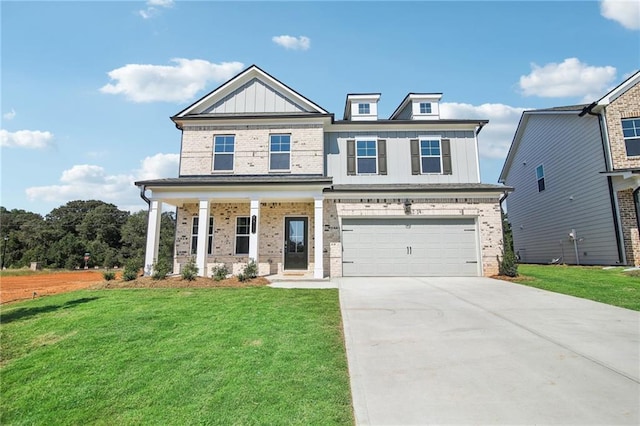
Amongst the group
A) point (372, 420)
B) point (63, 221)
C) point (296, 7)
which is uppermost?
point (296, 7)

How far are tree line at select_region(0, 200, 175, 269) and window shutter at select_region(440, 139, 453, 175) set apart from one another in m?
15.3

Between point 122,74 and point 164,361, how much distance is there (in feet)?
38.0

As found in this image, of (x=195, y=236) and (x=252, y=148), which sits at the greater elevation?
(x=252, y=148)

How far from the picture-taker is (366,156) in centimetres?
1362

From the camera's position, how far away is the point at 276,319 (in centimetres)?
570

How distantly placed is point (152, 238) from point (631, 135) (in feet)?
65.6

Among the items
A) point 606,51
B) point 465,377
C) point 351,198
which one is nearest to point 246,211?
point 351,198

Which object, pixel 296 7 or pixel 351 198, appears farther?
pixel 351 198

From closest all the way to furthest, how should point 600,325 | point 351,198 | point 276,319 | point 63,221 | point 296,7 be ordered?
point 600,325
point 276,319
point 296,7
point 351,198
point 63,221

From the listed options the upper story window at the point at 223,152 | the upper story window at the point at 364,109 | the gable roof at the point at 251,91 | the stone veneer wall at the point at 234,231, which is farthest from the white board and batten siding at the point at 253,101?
the stone veneer wall at the point at 234,231

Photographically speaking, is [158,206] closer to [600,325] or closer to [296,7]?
[296,7]

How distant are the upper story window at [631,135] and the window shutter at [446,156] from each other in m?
7.56

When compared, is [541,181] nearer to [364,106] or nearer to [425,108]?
[425,108]

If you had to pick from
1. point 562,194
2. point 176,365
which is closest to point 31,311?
point 176,365
